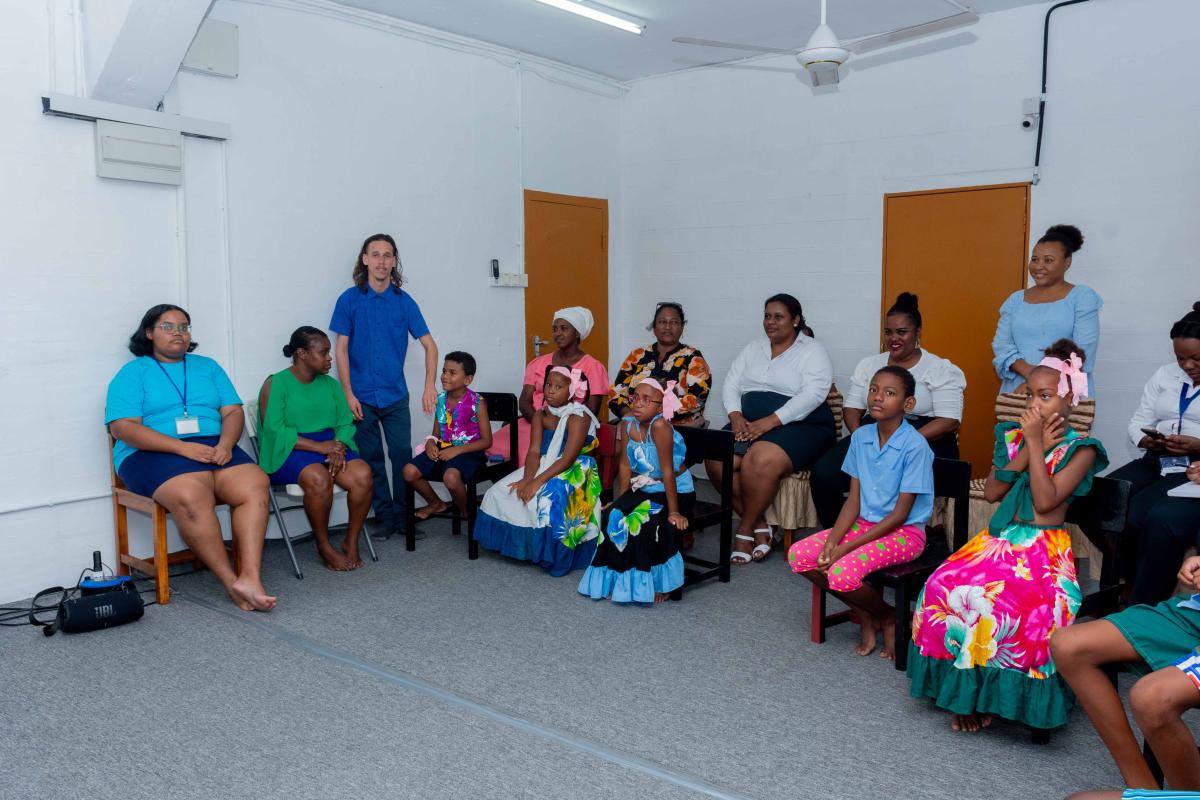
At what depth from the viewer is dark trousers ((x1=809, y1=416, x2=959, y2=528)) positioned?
4.64m

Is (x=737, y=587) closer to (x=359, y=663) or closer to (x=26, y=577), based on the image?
(x=359, y=663)

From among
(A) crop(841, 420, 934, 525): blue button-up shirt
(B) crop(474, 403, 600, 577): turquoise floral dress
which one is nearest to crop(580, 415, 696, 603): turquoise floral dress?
(B) crop(474, 403, 600, 577): turquoise floral dress

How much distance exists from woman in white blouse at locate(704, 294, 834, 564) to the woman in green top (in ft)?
6.31

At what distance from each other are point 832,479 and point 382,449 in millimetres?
2552

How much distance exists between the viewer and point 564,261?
23.4ft

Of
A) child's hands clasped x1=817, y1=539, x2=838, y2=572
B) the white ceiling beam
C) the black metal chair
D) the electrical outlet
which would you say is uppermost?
the white ceiling beam

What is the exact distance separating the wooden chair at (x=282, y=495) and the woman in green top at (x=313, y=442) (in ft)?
0.15

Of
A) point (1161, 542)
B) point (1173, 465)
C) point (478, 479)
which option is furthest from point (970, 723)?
point (478, 479)

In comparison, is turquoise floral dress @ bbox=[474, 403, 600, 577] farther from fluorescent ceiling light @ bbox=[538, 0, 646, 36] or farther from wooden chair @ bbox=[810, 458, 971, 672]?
fluorescent ceiling light @ bbox=[538, 0, 646, 36]

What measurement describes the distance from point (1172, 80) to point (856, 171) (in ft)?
6.25

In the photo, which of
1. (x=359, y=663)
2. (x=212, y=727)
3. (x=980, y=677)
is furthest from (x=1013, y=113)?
(x=212, y=727)

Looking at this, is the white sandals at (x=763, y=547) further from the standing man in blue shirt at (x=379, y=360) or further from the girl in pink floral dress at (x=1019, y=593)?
the standing man in blue shirt at (x=379, y=360)

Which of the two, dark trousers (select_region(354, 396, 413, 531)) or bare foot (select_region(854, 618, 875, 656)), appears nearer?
bare foot (select_region(854, 618, 875, 656))

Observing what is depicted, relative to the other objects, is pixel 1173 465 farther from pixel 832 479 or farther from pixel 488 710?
pixel 488 710
